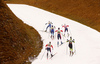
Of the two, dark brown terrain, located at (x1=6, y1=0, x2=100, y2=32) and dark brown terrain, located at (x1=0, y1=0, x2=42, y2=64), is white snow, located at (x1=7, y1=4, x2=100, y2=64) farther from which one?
dark brown terrain, located at (x1=6, y1=0, x2=100, y2=32)

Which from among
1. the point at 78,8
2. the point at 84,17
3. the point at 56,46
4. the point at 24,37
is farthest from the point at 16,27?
the point at 78,8

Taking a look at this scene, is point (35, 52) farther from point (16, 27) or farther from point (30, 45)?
point (16, 27)

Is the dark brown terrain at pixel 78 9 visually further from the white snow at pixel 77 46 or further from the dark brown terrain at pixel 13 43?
the dark brown terrain at pixel 13 43

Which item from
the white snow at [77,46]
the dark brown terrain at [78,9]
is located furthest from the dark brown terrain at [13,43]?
the dark brown terrain at [78,9]

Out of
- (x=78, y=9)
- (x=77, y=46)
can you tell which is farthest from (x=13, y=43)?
(x=78, y=9)

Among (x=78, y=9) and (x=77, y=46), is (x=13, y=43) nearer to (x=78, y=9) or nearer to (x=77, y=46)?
(x=77, y=46)

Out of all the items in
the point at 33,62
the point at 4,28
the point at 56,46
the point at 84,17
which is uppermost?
the point at 84,17
